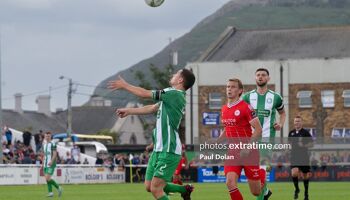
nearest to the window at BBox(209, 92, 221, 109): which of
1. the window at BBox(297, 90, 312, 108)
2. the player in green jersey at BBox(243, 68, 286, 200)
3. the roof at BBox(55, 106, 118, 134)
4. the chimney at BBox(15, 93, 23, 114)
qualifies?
the window at BBox(297, 90, 312, 108)

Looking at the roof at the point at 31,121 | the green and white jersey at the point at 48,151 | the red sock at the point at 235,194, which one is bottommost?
the red sock at the point at 235,194

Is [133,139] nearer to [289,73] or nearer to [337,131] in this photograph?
[289,73]

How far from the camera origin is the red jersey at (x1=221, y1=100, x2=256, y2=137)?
18.0 m

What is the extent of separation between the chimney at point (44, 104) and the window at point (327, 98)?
57529 millimetres

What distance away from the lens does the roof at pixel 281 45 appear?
90.5 m

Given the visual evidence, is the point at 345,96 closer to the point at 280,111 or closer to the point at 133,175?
the point at 133,175

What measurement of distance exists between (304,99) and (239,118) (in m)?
71.2

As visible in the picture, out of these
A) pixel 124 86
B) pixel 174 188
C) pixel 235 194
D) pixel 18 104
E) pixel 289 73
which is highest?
pixel 18 104

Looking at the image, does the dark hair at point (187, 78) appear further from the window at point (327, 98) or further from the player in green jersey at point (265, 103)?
the window at point (327, 98)

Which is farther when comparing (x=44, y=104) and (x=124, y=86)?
(x=44, y=104)

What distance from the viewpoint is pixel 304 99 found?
8838 cm

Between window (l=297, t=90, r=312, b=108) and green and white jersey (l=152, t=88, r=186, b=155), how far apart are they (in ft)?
238

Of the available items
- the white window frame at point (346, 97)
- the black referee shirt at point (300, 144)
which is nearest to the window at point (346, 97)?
the white window frame at point (346, 97)

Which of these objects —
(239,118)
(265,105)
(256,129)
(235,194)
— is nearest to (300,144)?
(265,105)
